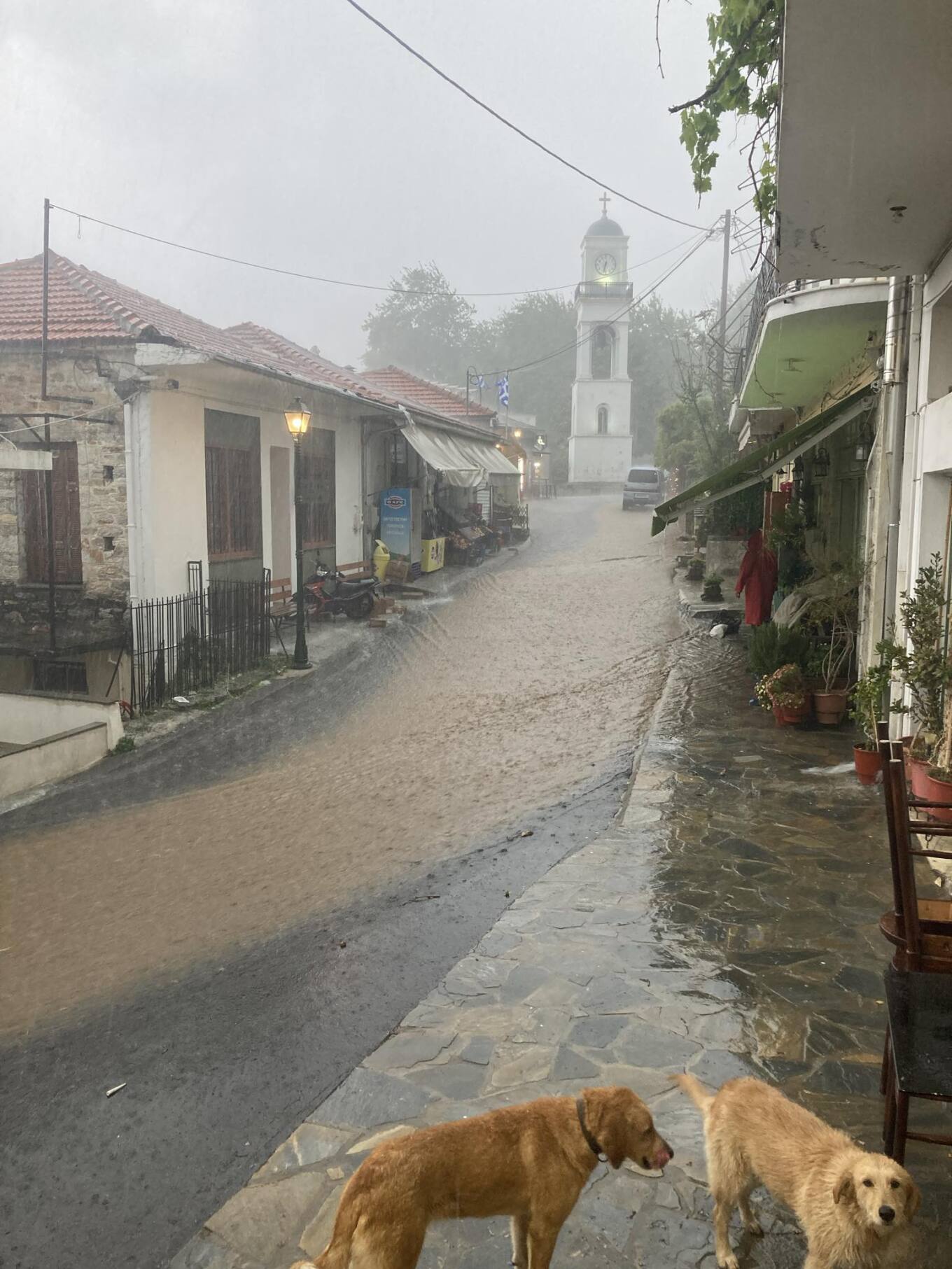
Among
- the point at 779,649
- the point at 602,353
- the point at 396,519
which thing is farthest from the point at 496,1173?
the point at 602,353

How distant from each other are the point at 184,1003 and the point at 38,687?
8.92m

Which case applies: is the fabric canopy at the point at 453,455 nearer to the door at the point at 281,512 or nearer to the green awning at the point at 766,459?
the door at the point at 281,512

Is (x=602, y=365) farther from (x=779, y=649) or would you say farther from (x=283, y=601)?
(x=779, y=649)

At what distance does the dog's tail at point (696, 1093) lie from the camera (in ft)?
9.26

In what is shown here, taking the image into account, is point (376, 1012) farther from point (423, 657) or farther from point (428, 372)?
point (428, 372)

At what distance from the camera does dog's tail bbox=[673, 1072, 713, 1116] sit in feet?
9.26

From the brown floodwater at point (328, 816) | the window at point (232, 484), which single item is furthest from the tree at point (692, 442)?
the window at point (232, 484)

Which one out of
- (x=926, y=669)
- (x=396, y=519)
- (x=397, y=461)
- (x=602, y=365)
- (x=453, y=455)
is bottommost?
(x=926, y=669)

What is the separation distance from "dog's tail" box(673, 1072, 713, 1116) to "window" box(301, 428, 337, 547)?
15.1 meters

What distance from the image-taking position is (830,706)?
8.69 meters

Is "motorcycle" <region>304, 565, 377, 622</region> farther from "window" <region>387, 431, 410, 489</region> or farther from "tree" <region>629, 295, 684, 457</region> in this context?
"tree" <region>629, 295, 684, 457</region>

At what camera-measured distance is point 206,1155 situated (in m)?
3.51

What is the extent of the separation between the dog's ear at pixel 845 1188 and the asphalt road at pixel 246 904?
205cm

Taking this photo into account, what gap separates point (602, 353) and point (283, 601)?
1478 inches
